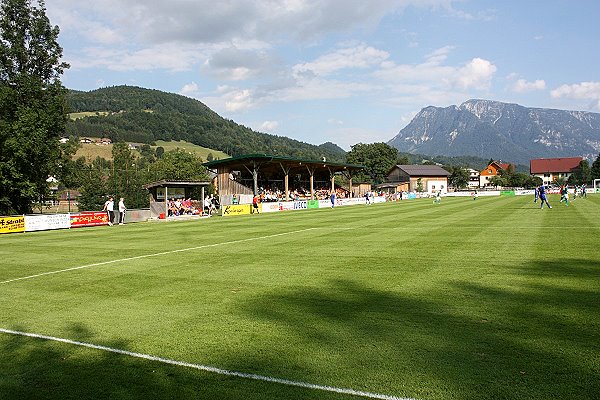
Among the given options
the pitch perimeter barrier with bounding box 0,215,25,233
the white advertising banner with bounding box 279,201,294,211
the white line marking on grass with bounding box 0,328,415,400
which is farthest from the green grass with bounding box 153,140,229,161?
the white line marking on grass with bounding box 0,328,415,400

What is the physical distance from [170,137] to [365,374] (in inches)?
6928

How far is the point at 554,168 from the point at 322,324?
185m

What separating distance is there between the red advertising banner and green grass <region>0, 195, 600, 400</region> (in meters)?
20.5

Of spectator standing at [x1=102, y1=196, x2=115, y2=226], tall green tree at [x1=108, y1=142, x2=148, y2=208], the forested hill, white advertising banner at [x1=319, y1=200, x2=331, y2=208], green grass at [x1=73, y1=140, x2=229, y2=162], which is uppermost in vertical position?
the forested hill

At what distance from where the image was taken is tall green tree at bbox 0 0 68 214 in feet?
121

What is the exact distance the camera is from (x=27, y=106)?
39.4 m

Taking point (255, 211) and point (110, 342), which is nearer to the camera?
point (110, 342)

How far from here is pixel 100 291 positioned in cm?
927

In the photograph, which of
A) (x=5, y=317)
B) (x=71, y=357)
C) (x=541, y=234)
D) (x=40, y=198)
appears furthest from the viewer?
(x=40, y=198)

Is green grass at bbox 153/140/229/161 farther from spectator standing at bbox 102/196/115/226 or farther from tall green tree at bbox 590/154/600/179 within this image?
spectator standing at bbox 102/196/115/226

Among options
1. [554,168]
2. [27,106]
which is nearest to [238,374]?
[27,106]

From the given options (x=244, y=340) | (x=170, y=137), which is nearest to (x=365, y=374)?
(x=244, y=340)

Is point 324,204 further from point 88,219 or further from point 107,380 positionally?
point 107,380

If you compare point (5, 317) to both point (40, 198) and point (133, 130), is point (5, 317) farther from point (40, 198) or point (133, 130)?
point (133, 130)
